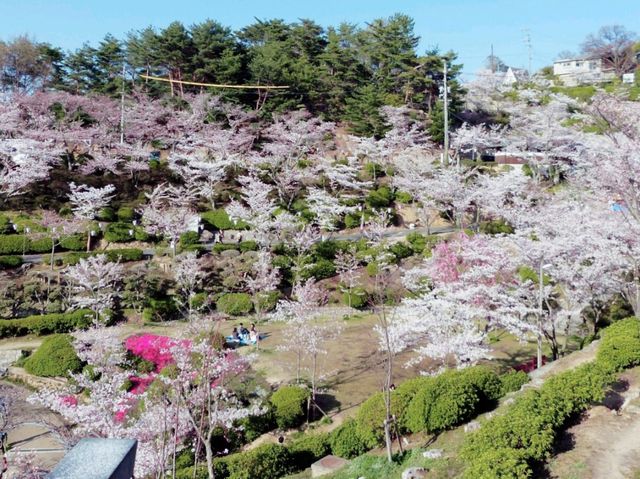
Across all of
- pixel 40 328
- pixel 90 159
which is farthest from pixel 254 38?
pixel 40 328

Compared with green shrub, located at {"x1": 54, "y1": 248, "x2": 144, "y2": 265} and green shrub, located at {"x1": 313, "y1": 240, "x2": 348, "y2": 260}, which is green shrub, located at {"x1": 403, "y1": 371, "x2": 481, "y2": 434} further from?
green shrub, located at {"x1": 54, "y1": 248, "x2": 144, "y2": 265}

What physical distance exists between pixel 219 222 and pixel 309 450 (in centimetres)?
2302

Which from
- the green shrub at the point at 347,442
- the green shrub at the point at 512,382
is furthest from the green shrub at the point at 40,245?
the green shrub at the point at 512,382

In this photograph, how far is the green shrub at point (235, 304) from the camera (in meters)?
25.5

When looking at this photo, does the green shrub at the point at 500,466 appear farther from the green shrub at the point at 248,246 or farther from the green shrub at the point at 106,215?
the green shrub at the point at 106,215

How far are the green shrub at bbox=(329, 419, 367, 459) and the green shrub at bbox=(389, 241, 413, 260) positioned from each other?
18452 millimetres

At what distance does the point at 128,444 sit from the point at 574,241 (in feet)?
54.5

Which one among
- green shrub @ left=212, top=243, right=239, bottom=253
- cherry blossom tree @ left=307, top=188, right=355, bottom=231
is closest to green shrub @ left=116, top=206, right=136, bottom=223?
green shrub @ left=212, top=243, right=239, bottom=253

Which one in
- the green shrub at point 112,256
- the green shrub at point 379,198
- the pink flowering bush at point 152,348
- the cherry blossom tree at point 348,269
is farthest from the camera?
the green shrub at point 379,198

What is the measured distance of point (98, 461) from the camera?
324cm

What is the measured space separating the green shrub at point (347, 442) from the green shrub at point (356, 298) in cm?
1443

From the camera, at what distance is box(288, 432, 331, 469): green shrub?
1200 centimetres

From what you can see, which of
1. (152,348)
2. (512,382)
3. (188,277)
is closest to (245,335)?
(152,348)

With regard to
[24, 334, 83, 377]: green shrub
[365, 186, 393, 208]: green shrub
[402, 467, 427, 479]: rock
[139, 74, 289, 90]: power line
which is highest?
[139, 74, 289, 90]: power line
